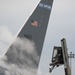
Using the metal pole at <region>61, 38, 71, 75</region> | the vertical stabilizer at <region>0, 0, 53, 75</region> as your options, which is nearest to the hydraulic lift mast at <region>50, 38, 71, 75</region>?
the metal pole at <region>61, 38, 71, 75</region>

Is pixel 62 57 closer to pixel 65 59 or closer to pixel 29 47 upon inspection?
pixel 65 59

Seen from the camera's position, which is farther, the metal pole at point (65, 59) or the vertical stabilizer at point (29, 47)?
the metal pole at point (65, 59)

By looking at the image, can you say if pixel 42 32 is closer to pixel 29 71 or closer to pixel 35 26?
pixel 35 26

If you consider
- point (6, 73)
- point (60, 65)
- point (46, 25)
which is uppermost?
point (46, 25)

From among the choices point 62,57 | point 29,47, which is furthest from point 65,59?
point 29,47

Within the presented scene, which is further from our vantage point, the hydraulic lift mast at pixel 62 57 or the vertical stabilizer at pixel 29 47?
the hydraulic lift mast at pixel 62 57

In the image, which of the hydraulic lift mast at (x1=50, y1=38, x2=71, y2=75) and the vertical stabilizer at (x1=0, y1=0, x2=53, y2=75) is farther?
the hydraulic lift mast at (x1=50, y1=38, x2=71, y2=75)

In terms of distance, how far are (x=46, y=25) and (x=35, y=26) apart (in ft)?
2.47

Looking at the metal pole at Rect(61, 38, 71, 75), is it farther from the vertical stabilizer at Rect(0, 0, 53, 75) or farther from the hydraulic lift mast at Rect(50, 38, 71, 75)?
the vertical stabilizer at Rect(0, 0, 53, 75)

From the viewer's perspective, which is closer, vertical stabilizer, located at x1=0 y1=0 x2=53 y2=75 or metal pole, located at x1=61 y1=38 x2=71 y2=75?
vertical stabilizer, located at x1=0 y1=0 x2=53 y2=75

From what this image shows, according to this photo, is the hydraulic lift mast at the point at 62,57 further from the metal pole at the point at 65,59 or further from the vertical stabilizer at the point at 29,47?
the vertical stabilizer at the point at 29,47

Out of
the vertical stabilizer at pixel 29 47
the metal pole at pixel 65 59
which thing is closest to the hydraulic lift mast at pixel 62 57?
the metal pole at pixel 65 59

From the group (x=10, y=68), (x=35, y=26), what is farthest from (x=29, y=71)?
(x=35, y=26)

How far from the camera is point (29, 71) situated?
2688 centimetres
